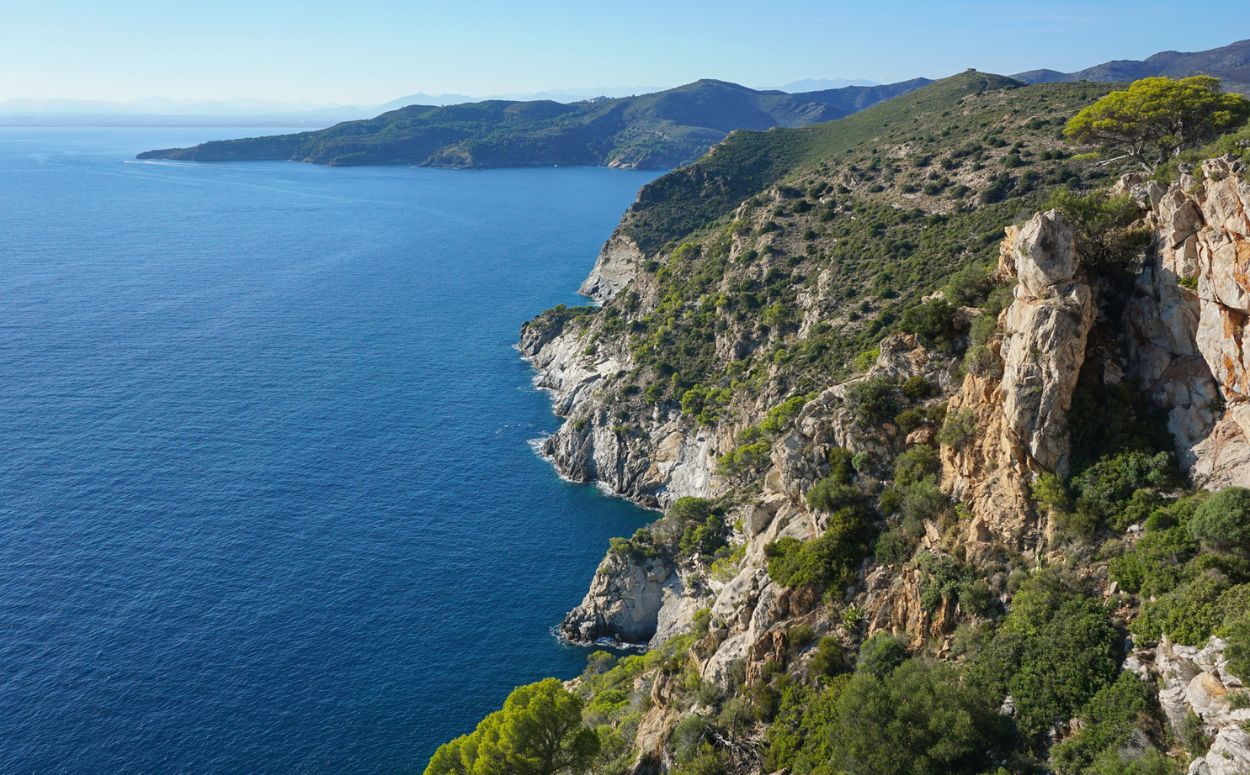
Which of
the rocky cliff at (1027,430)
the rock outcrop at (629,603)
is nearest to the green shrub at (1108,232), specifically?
the rocky cliff at (1027,430)

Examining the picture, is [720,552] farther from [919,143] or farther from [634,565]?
[919,143]

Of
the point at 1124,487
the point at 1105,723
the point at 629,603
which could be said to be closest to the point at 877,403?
the point at 1124,487

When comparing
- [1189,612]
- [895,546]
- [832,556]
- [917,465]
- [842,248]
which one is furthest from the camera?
[842,248]

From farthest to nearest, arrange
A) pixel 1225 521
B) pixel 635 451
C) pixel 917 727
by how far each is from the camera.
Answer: pixel 635 451 → pixel 917 727 → pixel 1225 521

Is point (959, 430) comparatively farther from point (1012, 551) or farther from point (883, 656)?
point (883, 656)

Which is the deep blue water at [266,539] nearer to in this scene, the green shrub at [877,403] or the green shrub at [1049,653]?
the green shrub at [877,403]

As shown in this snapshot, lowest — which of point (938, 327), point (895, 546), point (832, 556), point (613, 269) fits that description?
point (613, 269)

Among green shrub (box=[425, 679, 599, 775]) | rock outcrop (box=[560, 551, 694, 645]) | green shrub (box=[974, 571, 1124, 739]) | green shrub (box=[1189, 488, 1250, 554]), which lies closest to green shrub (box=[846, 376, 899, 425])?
green shrub (box=[974, 571, 1124, 739])

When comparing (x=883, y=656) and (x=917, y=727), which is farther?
(x=883, y=656)

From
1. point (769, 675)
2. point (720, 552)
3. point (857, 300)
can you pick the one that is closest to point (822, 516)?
point (769, 675)

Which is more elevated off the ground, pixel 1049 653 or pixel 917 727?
pixel 1049 653

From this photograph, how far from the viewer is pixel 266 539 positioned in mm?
80500

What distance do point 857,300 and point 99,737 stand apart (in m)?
71.4

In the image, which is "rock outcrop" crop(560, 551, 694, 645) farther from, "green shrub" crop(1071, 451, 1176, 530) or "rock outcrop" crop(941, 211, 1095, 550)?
"green shrub" crop(1071, 451, 1176, 530)
